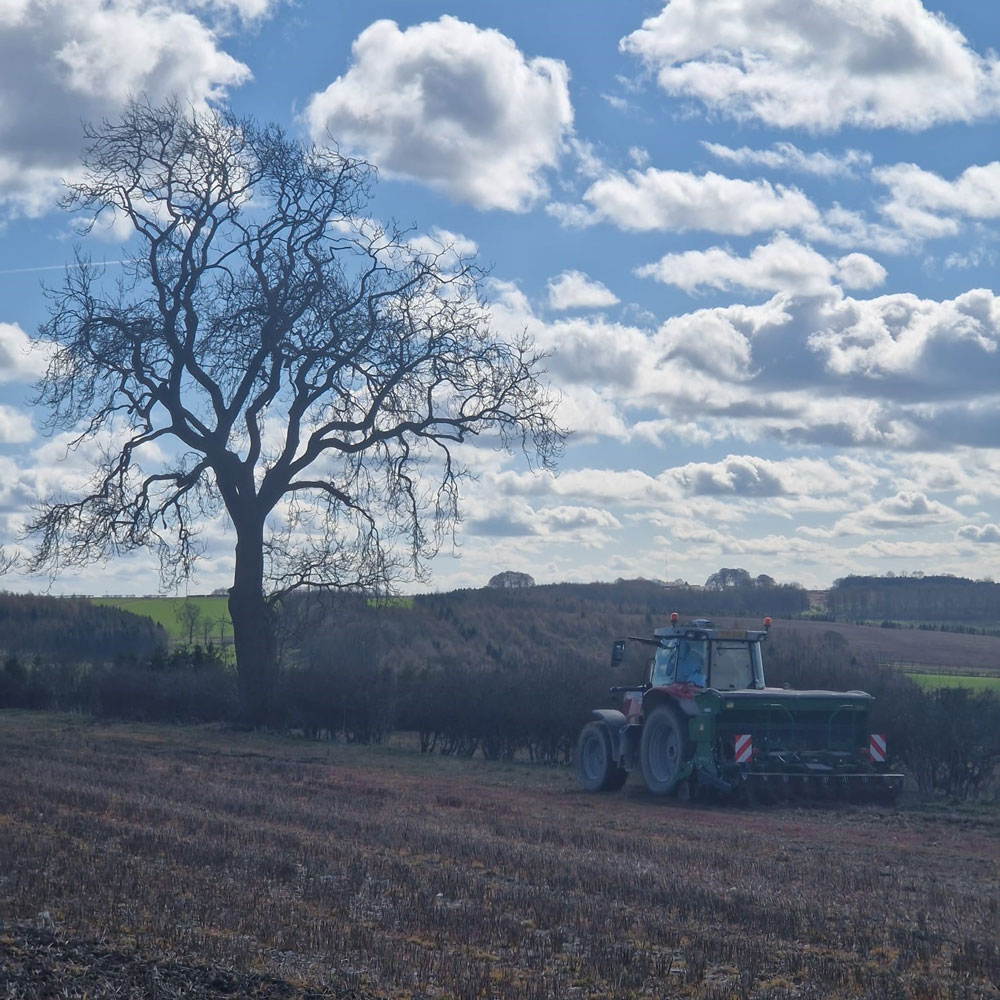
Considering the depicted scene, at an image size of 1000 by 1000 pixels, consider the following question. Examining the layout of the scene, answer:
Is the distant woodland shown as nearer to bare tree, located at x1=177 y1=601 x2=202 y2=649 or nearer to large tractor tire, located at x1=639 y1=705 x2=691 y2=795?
large tractor tire, located at x1=639 y1=705 x2=691 y2=795

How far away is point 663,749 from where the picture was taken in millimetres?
17438

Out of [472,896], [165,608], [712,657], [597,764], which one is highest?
[165,608]

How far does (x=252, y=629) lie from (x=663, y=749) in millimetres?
13054

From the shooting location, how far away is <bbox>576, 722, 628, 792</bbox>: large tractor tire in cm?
1825

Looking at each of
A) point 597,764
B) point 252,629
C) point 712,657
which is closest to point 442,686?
point 252,629

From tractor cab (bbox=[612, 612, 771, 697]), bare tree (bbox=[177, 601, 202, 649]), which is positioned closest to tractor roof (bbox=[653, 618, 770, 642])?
tractor cab (bbox=[612, 612, 771, 697])

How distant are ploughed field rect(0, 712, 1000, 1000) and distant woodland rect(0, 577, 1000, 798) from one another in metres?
2.89

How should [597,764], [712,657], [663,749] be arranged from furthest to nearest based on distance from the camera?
[597,764], [712,657], [663,749]

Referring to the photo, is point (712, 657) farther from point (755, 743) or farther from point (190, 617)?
point (190, 617)

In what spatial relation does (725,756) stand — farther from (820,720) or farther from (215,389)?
(215,389)

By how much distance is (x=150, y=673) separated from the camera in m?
31.4

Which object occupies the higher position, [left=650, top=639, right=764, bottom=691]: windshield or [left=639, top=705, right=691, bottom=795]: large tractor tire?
[left=650, top=639, right=764, bottom=691]: windshield

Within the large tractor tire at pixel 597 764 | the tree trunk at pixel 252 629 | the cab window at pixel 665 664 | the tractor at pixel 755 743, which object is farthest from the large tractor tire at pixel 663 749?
the tree trunk at pixel 252 629

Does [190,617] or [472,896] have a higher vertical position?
[190,617]
